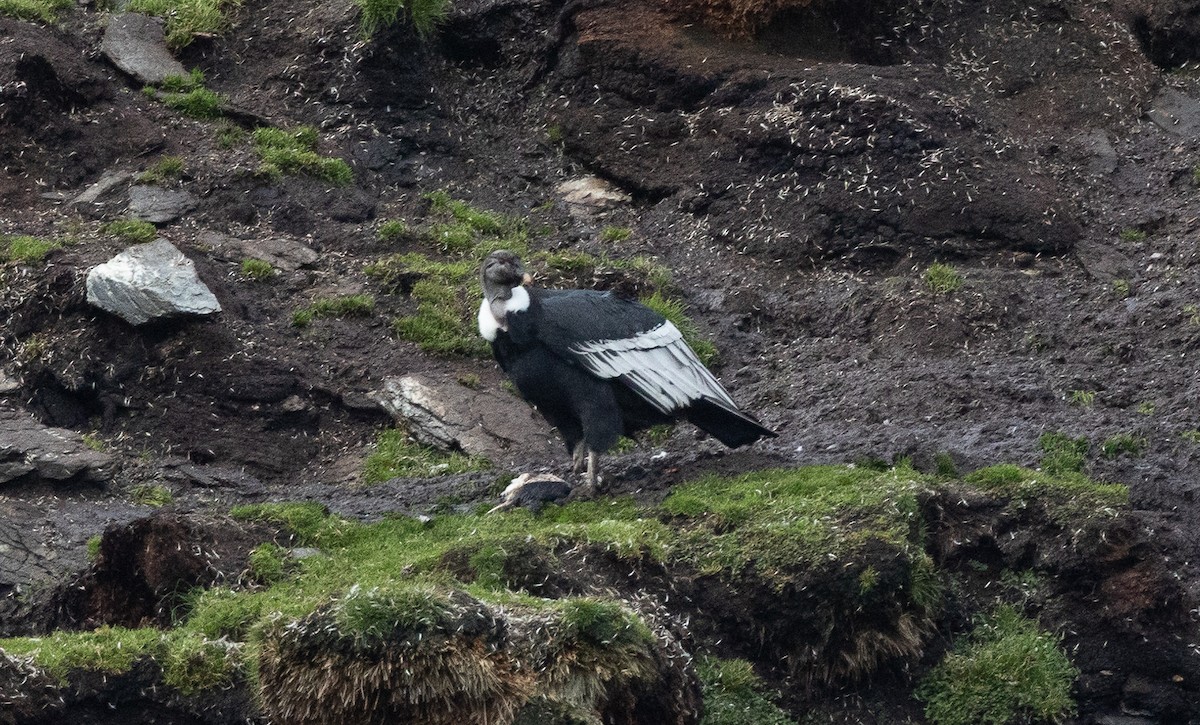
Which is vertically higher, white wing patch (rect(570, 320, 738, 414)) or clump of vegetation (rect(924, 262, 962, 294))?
white wing patch (rect(570, 320, 738, 414))

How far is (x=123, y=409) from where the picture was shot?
12.5 metres

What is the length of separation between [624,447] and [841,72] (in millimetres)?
5255

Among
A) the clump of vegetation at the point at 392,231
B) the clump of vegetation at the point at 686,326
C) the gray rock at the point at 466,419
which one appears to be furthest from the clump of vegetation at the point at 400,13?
the gray rock at the point at 466,419

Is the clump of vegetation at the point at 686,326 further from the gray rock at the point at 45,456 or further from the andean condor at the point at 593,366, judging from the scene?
the gray rock at the point at 45,456

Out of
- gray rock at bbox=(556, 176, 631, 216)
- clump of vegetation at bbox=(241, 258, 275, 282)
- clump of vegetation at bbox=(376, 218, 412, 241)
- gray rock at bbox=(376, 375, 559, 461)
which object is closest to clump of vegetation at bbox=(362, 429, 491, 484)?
gray rock at bbox=(376, 375, 559, 461)

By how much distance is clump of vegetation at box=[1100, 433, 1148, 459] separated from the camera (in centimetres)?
1071

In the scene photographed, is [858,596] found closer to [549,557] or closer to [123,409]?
[549,557]

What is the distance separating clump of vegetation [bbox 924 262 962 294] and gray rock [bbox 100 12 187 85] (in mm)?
7890

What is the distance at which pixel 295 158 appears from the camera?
15312mm

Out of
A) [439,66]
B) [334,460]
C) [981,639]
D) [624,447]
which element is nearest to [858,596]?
[981,639]

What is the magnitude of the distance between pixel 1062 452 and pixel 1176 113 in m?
6.91

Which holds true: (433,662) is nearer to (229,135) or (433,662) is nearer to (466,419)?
(466,419)

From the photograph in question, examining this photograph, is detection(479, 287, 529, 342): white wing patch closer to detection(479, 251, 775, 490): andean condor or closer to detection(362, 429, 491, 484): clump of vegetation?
detection(479, 251, 775, 490): andean condor

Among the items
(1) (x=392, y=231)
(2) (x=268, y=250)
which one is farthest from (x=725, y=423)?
(2) (x=268, y=250)
